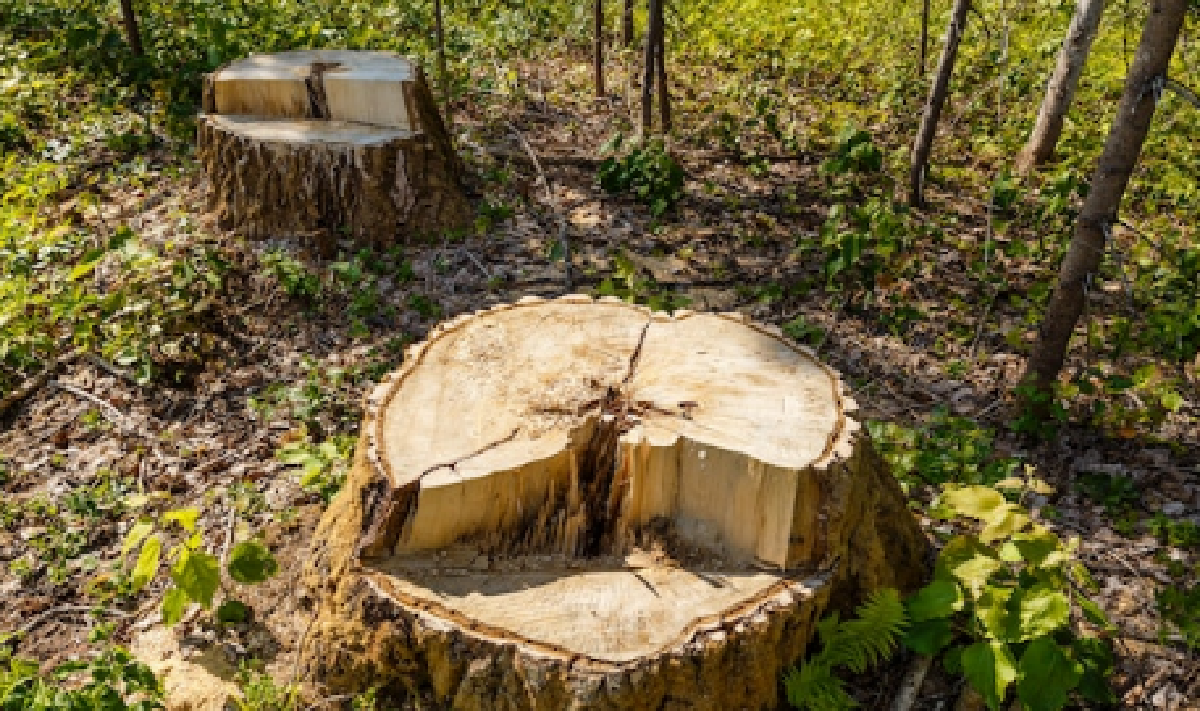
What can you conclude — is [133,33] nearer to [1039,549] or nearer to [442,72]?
[442,72]

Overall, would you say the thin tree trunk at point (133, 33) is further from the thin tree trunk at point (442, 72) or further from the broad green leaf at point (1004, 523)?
the broad green leaf at point (1004, 523)

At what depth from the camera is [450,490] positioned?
9.59 ft

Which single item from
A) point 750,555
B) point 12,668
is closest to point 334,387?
point 12,668

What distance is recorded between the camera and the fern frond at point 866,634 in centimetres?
301

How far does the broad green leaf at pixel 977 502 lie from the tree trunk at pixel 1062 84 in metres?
5.32

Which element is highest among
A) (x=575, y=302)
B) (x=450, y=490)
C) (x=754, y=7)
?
(x=754, y=7)

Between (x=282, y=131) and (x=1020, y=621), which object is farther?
(x=282, y=131)

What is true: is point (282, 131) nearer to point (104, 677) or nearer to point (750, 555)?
point (104, 677)

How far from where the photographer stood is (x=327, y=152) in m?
5.93

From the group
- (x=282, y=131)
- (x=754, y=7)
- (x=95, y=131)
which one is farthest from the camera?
(x=754, y=7)

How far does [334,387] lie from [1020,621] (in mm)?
3616

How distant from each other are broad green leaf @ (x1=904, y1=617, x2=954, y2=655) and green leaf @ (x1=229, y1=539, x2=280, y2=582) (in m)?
2.46

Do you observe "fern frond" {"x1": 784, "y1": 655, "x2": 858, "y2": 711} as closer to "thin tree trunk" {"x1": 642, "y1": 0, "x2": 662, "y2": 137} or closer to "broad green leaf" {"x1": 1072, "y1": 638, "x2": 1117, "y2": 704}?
"broad green leaf" {"x1": 1072, "y1": 638, "x2": 1117, "y2": 704}

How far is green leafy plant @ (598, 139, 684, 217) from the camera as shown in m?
6.91
